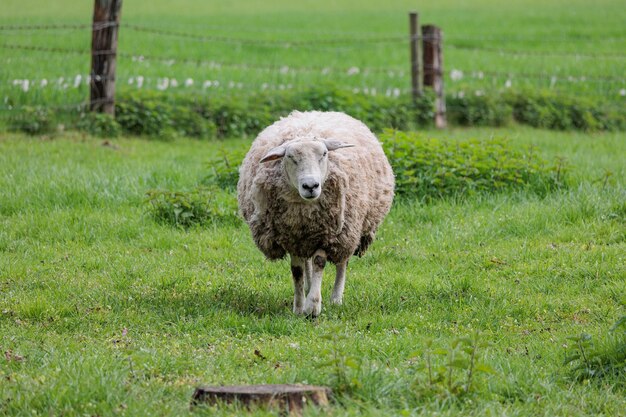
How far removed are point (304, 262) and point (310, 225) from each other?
0.44 meters

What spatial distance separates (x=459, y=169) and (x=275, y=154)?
143 inches

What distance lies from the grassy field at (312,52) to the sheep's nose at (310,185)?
6.99 metres

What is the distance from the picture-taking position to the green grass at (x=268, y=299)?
184 inches

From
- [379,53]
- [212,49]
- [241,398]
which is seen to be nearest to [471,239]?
[241,398]

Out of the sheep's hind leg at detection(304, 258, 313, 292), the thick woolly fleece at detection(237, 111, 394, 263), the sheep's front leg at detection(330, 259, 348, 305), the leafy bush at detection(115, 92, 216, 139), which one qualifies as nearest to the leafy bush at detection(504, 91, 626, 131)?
the leafy bush at detection(115, 92, 216, 139)

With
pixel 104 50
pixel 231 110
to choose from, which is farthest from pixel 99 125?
pixel 231 110

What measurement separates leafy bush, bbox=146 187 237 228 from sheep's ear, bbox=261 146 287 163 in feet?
7.53

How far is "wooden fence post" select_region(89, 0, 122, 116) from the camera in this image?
470 inches

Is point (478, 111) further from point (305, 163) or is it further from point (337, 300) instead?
point (305, 163)

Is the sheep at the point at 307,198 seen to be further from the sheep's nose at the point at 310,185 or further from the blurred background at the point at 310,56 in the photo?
the blurred background at the point at 310,56

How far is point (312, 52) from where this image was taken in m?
20.7

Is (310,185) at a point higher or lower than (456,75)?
lower

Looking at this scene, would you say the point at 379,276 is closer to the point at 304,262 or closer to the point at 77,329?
the point at 304,262

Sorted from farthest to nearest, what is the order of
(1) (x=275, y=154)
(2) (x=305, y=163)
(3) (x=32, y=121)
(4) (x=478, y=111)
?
1. (4) (x=478, y=111)
2. (3) (x=32, y=121)
3. (1) (x=275, y=154)
4. (2) (x=305, y=163)
